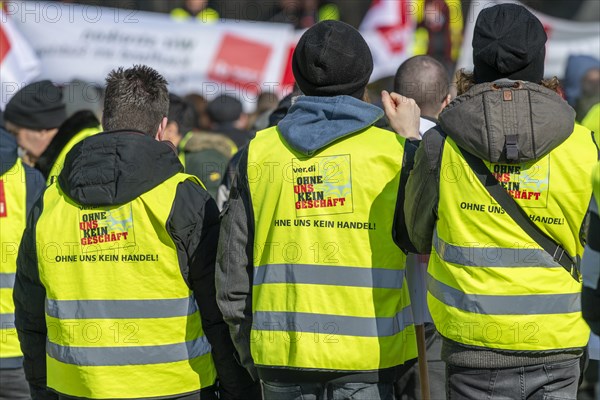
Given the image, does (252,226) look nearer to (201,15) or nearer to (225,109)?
(225,109)

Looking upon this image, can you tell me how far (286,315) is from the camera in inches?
150

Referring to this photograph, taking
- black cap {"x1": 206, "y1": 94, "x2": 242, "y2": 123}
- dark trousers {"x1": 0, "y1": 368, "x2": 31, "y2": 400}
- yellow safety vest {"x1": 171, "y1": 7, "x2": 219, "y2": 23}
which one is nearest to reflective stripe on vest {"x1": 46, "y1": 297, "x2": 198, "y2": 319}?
dark trousers {"x1": 0, "y1": 368, "x2": 31, "y2": 400}

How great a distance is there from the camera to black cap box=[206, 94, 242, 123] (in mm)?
9094

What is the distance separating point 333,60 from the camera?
12.6 feet

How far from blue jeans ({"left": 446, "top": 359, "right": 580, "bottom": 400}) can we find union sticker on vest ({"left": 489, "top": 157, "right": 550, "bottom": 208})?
0.61 m

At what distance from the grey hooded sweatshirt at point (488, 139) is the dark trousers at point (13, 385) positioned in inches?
90.9

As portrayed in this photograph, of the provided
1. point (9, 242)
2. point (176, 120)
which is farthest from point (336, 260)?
point (176, 120)

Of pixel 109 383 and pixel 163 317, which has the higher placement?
pixel 163 317

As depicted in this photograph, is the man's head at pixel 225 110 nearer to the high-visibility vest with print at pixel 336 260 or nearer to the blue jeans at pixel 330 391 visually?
the high-visibility vest with print at pixel 336 260

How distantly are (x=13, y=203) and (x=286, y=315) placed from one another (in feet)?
5.87

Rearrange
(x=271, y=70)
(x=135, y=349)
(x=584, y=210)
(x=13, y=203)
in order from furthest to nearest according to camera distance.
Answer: (x=271, y=70)
(x=13, y=203)
(x=135, y=349)
(x=584, y=210)

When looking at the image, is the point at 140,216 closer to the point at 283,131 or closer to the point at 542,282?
the point at 283,131

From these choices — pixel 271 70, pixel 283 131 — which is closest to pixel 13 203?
pixel 283 131

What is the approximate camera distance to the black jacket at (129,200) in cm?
381
